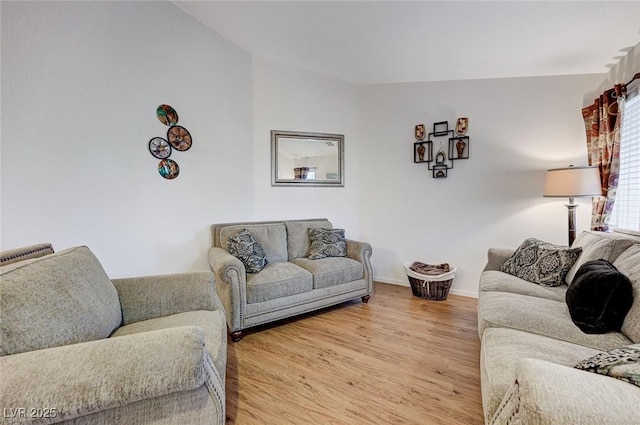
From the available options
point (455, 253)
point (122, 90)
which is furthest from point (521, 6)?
point (122, 90)

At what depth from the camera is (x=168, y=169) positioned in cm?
261

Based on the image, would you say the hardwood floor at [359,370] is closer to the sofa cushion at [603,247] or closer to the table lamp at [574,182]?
the sofa cushion at [603,247]

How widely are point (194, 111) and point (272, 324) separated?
2.19 meters

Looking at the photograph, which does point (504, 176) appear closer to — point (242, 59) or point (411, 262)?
point (411, 262)

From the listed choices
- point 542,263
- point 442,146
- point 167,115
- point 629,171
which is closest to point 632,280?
point 542,263

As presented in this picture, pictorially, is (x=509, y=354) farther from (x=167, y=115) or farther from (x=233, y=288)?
(x=167, y=115)

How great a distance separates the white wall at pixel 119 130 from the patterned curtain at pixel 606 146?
3.47 m

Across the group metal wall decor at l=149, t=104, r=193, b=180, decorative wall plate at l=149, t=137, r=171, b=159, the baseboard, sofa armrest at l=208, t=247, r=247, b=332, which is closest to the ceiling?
metal wall decor at l=149, t=104, r=193, b=180

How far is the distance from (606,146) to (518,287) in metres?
1.71

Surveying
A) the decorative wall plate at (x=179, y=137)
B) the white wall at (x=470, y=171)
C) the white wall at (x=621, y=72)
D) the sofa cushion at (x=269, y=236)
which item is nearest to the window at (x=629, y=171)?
the white wall at (x=621, y=72)

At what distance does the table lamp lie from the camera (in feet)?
8.18

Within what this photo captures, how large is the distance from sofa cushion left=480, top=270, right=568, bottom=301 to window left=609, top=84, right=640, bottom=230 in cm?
110

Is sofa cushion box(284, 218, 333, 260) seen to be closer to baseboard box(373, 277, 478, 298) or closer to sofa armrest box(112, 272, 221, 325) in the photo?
baseboard box(373, 277, 478, 298)

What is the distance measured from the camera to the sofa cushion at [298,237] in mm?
3177
